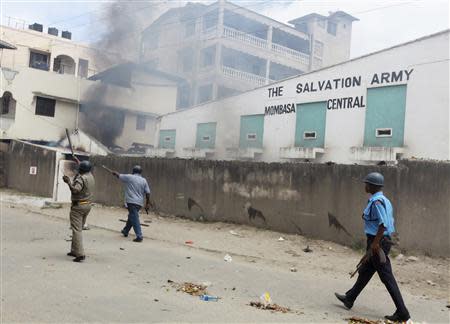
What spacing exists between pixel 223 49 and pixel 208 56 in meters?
1.75

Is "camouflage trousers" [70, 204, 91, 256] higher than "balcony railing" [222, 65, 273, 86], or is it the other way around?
"balcony railing" [222, 65, 273, 86]

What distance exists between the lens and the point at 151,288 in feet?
18.4

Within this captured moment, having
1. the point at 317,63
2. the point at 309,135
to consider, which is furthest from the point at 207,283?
the point at 317,63

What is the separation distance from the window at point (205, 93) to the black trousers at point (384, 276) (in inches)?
910

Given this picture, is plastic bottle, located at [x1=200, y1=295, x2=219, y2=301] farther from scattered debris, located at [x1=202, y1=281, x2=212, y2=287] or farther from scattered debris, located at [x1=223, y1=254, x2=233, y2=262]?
scattered debris, located at [x1=223, y1=254, x2=233, y2=262]

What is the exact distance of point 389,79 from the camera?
47.6 feet

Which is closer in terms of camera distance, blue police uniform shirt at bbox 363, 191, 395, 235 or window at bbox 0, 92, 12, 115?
blue police uniform shirt at bbox 363, 191, 395, 235

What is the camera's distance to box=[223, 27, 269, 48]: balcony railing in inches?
982

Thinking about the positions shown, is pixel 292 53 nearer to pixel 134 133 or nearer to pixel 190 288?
pixel 134 133

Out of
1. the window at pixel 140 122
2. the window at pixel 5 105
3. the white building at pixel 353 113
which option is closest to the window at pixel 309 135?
the white building at pixel 353 113

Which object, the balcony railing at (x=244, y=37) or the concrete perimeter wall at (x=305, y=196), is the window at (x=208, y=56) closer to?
the balcony railing at (x=244, y=37)

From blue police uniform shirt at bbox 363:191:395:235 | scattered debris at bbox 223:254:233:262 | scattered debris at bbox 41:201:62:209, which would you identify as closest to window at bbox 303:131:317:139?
scattered debris at bbox 41:201:62:209

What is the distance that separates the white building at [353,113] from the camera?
1332 cm

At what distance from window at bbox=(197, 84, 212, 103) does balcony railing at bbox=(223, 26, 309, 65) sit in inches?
138
